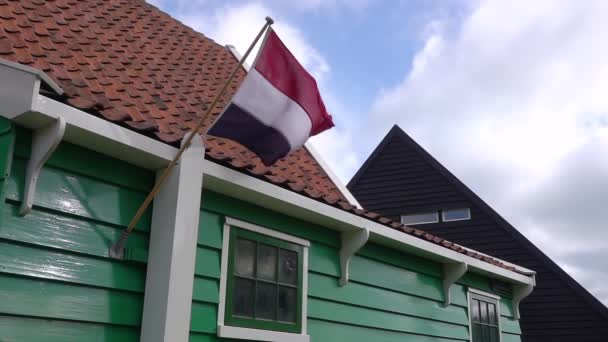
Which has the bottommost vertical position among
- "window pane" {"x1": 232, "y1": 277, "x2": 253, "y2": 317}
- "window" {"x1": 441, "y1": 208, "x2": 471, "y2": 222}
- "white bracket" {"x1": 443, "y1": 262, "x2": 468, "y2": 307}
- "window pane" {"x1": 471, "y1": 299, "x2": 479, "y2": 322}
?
"window pane" {"x1": 232, "y1": 277, "x2": 253, "y2": 317}

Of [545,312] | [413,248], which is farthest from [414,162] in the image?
[413,248]

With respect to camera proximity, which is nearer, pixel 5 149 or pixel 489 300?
pixel 5 149

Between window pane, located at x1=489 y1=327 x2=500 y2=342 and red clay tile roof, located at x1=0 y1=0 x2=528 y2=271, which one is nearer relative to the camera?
red clay tile roof, located at x1=0 y1=0 x2=528 y2=271

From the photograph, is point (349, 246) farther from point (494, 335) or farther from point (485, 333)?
point (494, 335)

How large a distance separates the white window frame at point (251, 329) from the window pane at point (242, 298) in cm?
14

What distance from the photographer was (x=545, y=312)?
1571 cm

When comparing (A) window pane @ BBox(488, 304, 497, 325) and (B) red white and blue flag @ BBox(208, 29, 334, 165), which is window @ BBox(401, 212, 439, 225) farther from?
(B) red white and blue flag @ BBox(208, 29, 334, 165)

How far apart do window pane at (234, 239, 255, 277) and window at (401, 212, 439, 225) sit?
12.8 m

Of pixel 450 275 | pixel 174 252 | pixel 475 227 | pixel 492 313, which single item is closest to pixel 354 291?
pixel 450 275

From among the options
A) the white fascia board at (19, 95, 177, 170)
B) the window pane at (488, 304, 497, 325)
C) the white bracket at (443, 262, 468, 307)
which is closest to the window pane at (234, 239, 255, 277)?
the white fascia board at (19, 95, 177, 170)

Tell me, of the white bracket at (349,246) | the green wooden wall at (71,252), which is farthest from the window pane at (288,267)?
the green wooden wall at (71,252)

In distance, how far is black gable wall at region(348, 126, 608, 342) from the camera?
1538cm

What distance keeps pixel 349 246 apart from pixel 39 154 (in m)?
Result: 3.16

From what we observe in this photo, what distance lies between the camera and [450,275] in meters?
7.70
